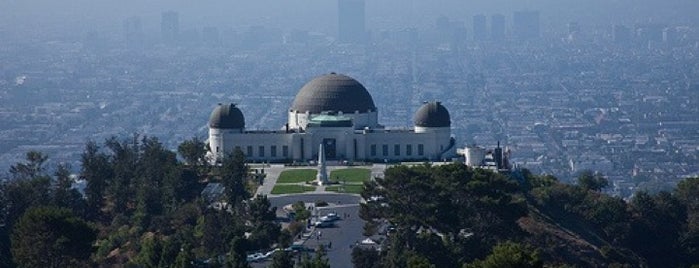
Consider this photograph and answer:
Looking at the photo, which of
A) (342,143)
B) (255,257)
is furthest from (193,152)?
(255,257)

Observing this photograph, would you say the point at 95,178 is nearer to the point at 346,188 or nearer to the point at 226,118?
the point at 346,188

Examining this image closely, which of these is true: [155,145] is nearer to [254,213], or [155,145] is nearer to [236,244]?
[254,213]

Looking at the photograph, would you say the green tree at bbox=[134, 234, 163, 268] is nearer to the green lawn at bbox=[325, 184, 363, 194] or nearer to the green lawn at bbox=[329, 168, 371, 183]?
the green lawn at bbox=[325, 184, 363, 194]

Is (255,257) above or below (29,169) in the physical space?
below

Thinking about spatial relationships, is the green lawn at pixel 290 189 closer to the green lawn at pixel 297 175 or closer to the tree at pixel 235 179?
the green lawn at pixel 297 175

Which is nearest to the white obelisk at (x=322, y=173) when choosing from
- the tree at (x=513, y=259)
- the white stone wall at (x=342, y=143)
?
the white stone wall at (x=342, y=143)

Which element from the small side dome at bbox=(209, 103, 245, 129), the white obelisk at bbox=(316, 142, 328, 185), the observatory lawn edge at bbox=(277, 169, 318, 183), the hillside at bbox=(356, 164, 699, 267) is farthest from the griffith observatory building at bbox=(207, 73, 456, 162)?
the hillside at bbox=(356, 164, 699, 267)
